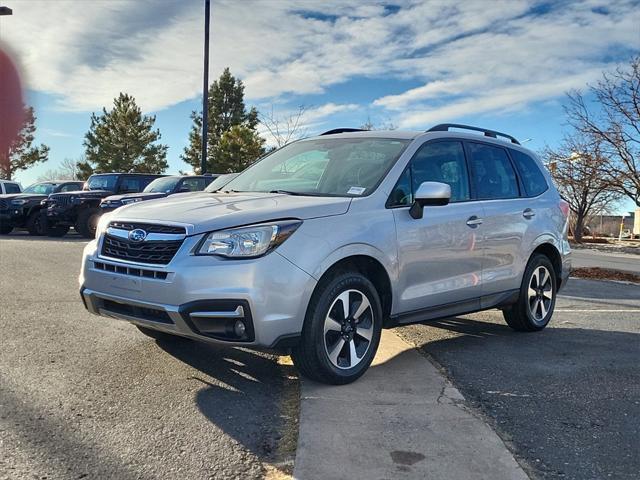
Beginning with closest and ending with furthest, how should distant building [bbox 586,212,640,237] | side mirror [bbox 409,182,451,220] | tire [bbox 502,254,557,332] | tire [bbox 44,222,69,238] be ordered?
side mirror [bbox 409,182,451,220] → tire [bbox 502,254,557,332] → tire [bbox 44,222,69,238] → distant building [bbox 586,212,640,237]

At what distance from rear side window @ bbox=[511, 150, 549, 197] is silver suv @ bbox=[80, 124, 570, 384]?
126mm

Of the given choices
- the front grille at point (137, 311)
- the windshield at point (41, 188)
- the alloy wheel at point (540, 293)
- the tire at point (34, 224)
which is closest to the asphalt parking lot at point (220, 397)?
the alloy wheel at point (540, 293)

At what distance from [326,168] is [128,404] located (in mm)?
2374

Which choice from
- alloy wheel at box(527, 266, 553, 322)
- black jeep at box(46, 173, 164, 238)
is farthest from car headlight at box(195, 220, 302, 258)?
black jeep at box(46, 173, 164, 238)

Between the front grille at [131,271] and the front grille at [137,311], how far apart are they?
0.68 ft

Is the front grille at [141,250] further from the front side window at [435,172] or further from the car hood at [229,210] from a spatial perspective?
the front side window at [435,172]

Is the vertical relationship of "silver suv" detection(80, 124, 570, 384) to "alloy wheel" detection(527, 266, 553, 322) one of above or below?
above

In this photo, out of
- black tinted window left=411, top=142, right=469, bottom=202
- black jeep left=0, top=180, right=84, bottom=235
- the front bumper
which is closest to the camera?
the front bumper

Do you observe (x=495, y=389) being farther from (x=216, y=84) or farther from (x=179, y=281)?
(x=216, y=84)

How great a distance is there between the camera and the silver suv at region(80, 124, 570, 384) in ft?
12.1

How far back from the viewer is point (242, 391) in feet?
13.2

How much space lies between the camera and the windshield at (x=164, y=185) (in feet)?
48.8

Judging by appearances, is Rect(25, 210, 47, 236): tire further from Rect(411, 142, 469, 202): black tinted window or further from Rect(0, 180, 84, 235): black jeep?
Rect(411, 142, 469, 202): black tinted window

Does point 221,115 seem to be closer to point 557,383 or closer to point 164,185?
point 164,185
